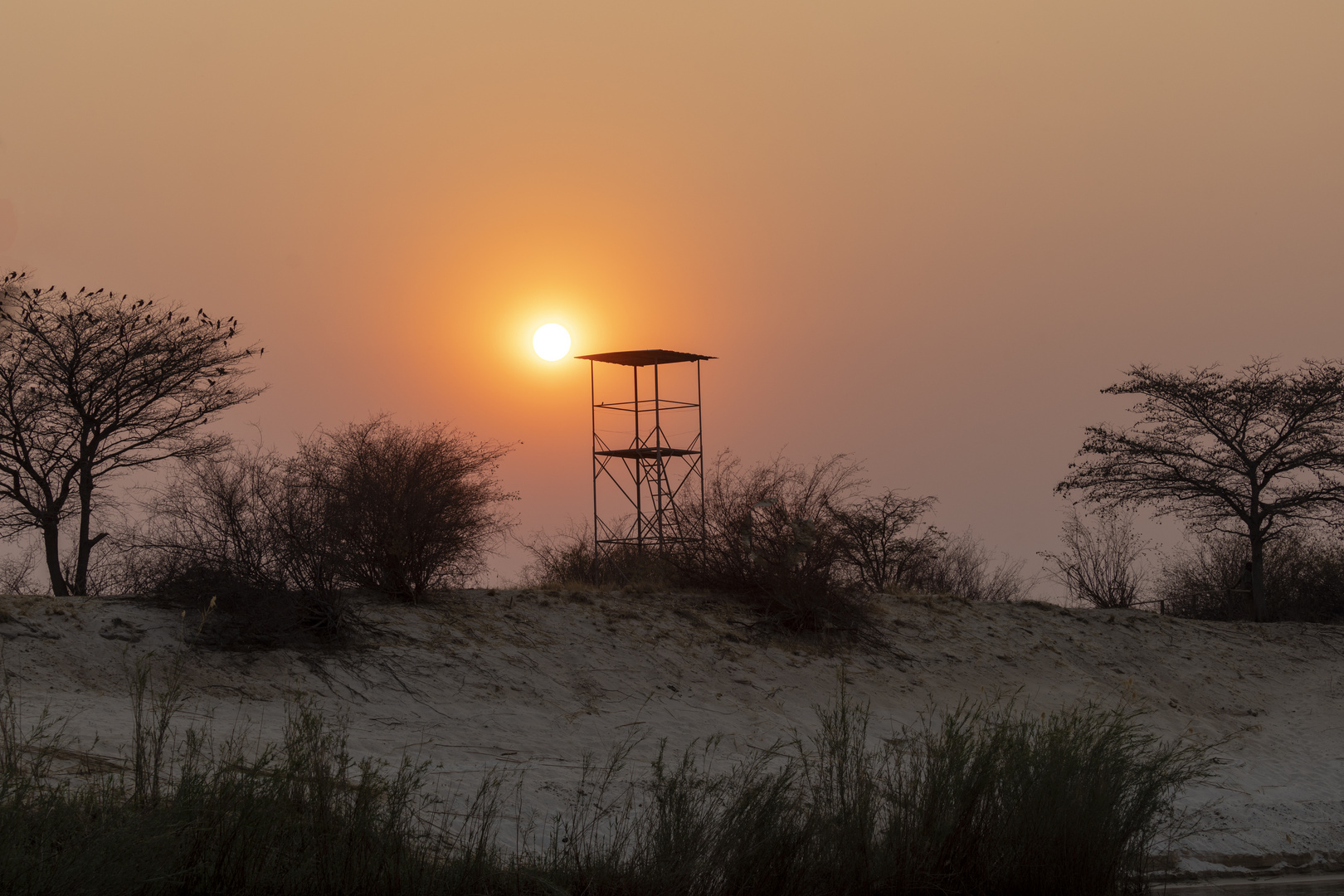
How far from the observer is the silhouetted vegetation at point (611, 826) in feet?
26.9

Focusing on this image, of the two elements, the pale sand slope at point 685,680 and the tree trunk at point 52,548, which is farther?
the tree trunk at point 52,548

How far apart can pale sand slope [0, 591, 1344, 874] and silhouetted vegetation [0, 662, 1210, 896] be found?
242cm

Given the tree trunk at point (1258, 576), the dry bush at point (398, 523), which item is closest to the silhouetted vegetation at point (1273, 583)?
the tree trunk at point (1258, 576)

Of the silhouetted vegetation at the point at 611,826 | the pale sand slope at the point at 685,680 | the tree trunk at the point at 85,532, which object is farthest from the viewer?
the tree trunk at the point at 85,532

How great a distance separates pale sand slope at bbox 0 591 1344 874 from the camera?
15016 mm

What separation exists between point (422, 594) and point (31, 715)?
24.0ft

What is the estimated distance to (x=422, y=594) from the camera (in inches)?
781

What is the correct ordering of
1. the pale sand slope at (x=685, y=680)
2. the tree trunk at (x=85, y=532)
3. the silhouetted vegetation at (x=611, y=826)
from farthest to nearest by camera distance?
the tree trunk at (x=85, y=532)
the pale sand slope at (x=685, y=680)
the silhouetted vegetation at (x=611, y=826)

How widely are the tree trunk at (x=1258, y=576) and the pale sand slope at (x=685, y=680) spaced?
8.93 ft

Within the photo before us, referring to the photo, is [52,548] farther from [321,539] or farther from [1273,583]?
[1273,583]

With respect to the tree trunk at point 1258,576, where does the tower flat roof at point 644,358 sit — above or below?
above

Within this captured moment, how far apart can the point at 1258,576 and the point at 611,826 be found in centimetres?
2289

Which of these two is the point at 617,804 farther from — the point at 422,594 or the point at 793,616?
the point at 793,616

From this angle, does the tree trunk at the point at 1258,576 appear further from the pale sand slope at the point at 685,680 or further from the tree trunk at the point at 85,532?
the tree trunk at the point at 85,532
